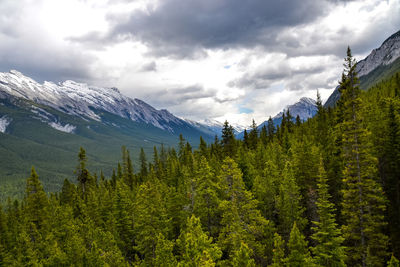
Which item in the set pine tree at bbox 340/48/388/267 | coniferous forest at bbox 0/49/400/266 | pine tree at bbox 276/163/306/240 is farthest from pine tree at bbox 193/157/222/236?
pine tree at bbox 340/48/388/267

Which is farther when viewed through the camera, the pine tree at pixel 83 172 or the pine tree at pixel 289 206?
the pine tree at pixel 83 172

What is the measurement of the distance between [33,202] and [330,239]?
1858 inches

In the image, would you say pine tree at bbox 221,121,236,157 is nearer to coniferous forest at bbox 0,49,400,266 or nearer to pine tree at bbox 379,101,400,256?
coniferous forest at bbox 0,49,400,266

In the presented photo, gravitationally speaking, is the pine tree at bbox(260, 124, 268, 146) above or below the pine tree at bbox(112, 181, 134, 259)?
above

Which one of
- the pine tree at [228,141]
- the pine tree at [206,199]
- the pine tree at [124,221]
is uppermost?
the pine tree at [228,141]

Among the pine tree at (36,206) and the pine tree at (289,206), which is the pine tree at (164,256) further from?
the pine tree at (36,206)

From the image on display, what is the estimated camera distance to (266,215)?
39781 millimetres

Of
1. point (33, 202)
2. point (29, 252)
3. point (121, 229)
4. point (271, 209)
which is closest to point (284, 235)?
point (271, 209)

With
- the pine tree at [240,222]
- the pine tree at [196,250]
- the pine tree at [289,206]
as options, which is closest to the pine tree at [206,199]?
the pine tree at [240,222]

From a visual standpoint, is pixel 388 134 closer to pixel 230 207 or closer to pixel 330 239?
pixel 330 239

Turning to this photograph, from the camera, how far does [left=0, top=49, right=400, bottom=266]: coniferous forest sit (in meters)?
23.0

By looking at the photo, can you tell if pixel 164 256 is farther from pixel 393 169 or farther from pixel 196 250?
pixel 393 169

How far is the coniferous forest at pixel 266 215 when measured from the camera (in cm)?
2303

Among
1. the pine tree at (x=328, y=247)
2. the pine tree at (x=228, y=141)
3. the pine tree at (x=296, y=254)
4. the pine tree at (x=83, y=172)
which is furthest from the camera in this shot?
the pine tree at (x=228, y=141)
